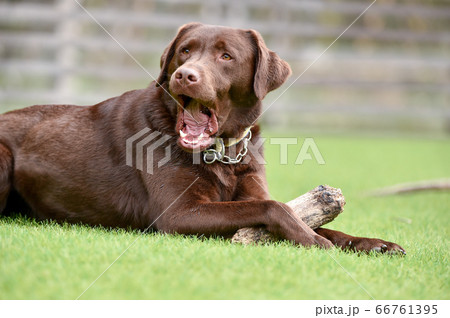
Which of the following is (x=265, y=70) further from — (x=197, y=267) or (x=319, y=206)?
(x=197, y=267)

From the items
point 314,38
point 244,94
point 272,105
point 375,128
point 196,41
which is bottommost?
point 375,128

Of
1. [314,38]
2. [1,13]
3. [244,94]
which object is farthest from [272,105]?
[244,94]

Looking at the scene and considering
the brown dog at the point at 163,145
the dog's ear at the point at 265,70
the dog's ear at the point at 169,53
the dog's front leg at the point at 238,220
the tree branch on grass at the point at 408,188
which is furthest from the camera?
the tree branch on grass at the point at 408,188

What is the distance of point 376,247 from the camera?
2973 mm

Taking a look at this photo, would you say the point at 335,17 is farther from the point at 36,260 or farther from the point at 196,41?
the point at 36,260

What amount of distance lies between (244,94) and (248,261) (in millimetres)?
1304

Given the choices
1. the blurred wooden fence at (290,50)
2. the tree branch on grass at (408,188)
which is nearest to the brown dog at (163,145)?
the tree branch on grass at (408,188)

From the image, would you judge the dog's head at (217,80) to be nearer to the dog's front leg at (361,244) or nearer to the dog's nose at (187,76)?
the dog's nose at (187,76)

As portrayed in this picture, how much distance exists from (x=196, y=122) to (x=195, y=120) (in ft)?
0.04

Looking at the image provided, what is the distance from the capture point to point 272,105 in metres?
12.1

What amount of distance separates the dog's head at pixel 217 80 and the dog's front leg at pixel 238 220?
0.38 meters

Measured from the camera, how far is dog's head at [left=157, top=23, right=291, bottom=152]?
3211mm

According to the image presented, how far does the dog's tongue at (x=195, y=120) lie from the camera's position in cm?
333

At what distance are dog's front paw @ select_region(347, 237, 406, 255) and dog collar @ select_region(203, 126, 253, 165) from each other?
2.82 feet
